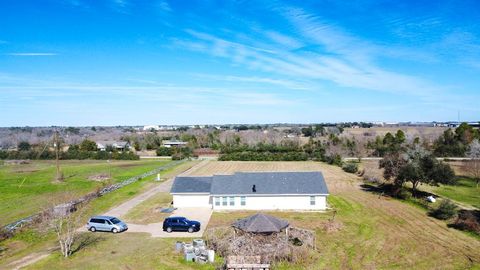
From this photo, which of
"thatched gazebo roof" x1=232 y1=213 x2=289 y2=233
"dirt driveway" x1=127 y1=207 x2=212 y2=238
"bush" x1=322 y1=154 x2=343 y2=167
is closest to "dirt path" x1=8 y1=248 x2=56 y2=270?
"dirt driveway" x1=127 y1=207 x2=212 y2=238

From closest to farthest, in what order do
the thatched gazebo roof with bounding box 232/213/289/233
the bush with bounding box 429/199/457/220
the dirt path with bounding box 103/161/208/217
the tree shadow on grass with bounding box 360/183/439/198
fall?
the thatched gazebo roof with bounding box 232/213/289/233
the bush with bounding box 429/199/457/220
the dirt path with bounding box 103/161/208/217
the tree shadow on grass with bounding box 360/183/439/198

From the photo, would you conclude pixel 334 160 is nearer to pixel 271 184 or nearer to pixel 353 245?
pixel 271 184

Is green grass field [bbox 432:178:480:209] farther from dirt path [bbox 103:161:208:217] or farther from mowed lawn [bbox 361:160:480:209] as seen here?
dirt path [bbox 103:161:208:217]

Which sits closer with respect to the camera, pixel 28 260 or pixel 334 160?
pixel 28 260

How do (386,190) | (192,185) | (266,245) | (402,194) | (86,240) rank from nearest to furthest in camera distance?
1. (266,245)
2. (86,240)
3. (192,185)
4. (402,194)
5. (386,190)

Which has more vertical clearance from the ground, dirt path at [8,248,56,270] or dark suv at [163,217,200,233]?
dark suv at [163,217,200,233]

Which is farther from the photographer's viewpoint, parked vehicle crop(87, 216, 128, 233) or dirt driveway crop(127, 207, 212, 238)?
parked vehicle crop(87, 216, 128, 233)

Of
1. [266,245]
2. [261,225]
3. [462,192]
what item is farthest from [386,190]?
[266,245]
